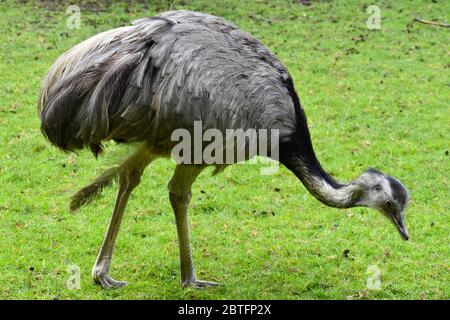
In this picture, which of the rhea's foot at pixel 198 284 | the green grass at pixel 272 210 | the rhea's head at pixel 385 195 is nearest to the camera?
the rhea's head at pixel 385 195

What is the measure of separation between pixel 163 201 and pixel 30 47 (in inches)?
239

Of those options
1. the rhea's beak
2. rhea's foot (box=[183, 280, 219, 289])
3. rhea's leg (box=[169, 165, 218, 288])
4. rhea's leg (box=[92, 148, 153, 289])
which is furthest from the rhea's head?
rhea's leg (box=[92, 148, 153, 289])

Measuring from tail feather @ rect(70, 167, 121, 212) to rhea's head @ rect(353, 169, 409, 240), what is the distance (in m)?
1.83

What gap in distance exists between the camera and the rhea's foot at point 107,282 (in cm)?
585

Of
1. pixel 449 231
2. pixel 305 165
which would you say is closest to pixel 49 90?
pixel 305 165

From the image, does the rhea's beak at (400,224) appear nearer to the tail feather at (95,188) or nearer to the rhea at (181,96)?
the rhea at (181,96)

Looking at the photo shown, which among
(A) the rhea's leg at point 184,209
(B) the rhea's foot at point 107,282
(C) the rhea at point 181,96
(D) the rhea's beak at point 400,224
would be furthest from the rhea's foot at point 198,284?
(D) the rhea's beak at point 400,224

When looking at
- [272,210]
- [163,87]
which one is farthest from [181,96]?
[272,210]

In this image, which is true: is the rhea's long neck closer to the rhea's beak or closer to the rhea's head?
the rhea's head

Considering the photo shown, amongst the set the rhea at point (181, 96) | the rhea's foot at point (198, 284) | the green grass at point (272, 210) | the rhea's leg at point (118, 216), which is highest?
the rhea at point (181, 96)

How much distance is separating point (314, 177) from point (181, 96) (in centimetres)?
110

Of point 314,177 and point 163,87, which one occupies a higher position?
point 163,87

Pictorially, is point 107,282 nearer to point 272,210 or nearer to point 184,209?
point 184,209

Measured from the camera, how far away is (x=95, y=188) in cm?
607
